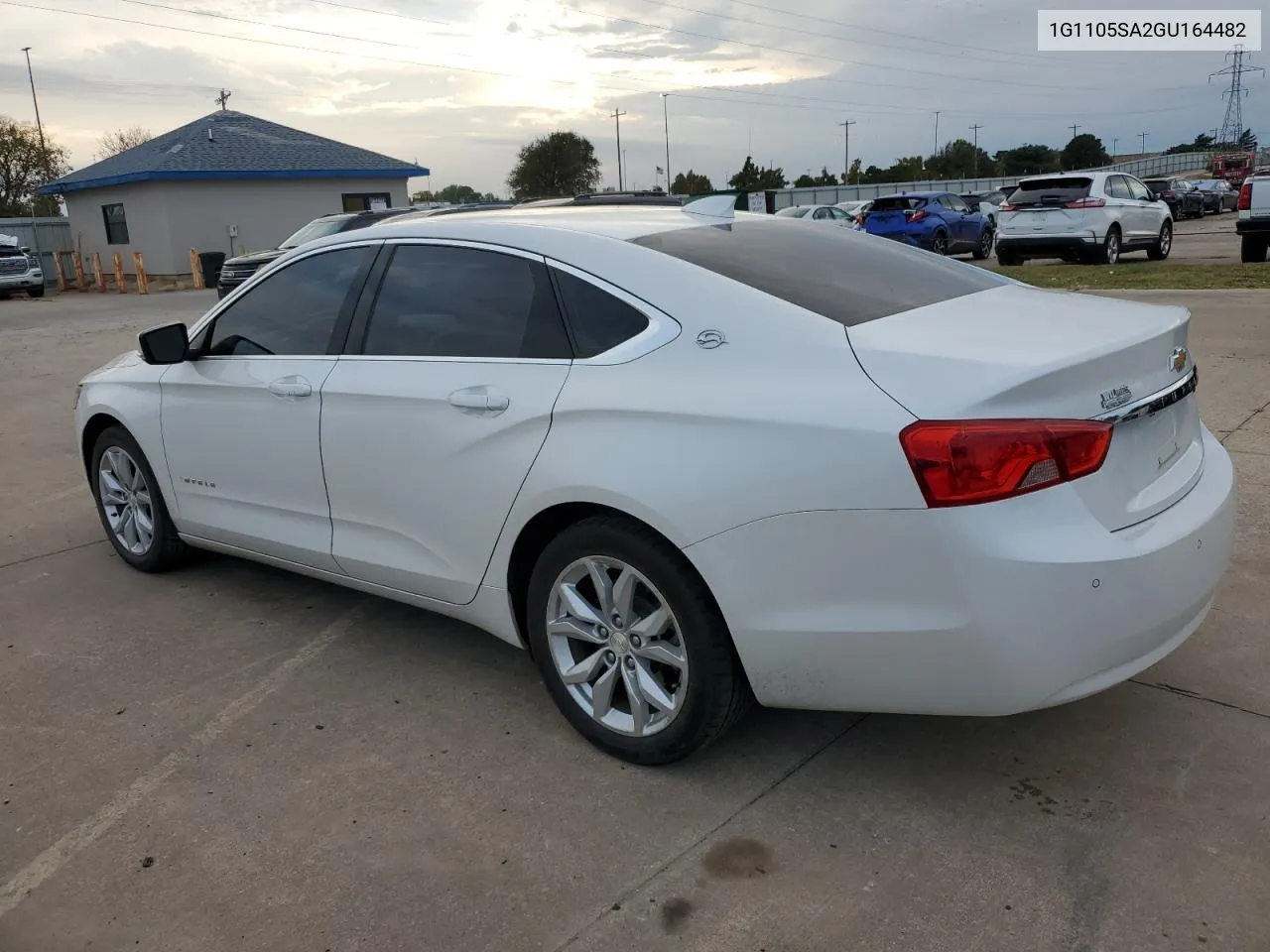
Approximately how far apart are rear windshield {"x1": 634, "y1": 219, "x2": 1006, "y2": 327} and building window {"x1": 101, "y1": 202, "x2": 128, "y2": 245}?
33245 mm

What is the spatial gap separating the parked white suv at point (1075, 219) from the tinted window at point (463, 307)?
16.6 meters

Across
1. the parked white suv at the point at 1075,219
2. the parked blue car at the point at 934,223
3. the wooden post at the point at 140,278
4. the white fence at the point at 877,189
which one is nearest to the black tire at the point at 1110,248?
the parked white suv at the point at 1075,219

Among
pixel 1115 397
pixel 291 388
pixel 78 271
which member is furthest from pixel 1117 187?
pixel 78 271

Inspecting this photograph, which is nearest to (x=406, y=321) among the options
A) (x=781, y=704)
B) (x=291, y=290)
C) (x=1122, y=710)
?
(x=291, y=290)

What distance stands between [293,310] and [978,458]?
2.81m

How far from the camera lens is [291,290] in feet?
13.7

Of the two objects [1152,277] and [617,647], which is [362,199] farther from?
[617,647]

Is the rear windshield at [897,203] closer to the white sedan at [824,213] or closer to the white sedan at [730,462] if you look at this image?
the white sedan at [824,213]

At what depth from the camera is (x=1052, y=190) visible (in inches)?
714

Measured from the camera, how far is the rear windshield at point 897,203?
24.1m

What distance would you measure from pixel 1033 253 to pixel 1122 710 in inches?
653

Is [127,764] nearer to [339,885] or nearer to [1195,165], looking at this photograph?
[339,885]

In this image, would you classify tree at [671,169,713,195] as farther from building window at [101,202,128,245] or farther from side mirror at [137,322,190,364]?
side mirror at [137,322,190,364]

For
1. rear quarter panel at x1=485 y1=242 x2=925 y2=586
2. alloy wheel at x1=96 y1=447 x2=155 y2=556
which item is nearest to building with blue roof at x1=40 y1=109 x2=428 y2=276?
alloy wheel at x1=96 y1=447 x2=155 y2=556
